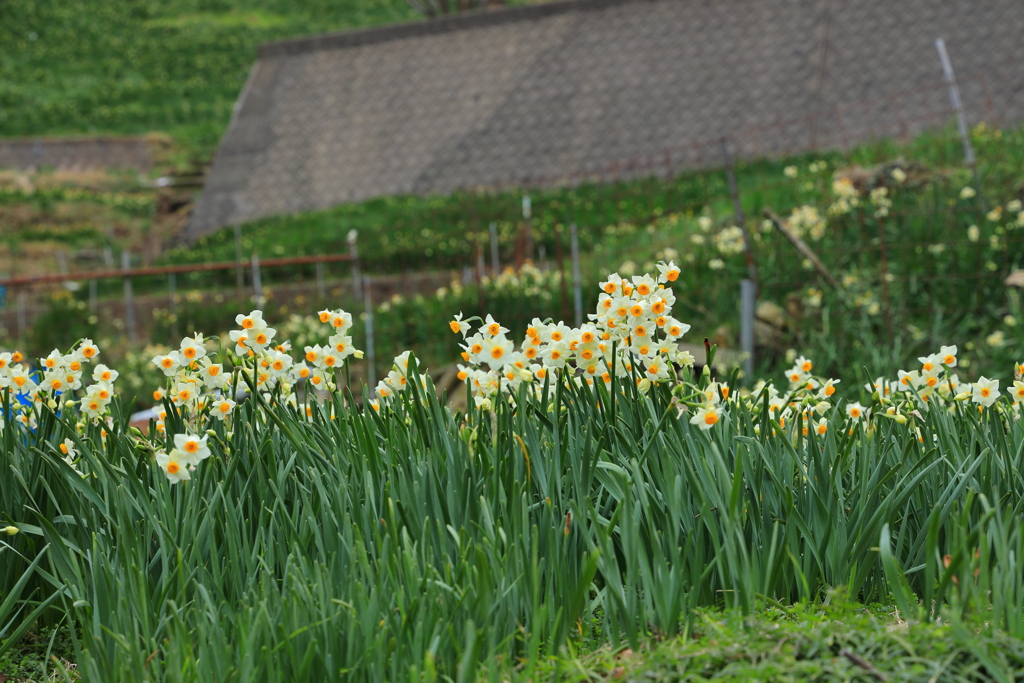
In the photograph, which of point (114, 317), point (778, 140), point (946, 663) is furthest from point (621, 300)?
point (778, 140)

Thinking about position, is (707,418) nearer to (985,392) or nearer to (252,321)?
(985,392)

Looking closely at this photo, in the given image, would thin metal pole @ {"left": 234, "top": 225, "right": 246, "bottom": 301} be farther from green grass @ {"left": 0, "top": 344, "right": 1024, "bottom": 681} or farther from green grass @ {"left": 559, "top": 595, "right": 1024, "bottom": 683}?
green grass @ {"left": 559, "top": 595, "right": 1024, "bottom": 683}

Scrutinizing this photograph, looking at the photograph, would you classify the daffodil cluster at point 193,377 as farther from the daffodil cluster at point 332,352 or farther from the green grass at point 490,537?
the daffodil cluster at point 332,352

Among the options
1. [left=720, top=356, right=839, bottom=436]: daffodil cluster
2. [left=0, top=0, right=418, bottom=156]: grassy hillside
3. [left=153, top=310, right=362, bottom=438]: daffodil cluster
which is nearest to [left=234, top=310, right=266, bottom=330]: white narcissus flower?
[left=153, top=310, right=362, bottom=438]: daffodil cluster

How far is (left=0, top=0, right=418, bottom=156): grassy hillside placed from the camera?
24609 millimetres

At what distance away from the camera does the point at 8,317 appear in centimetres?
1072

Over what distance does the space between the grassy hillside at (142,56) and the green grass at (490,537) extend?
74.2 ft

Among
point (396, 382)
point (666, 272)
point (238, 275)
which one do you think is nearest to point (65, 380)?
point (396, 382)

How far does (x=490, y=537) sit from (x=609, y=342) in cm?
69

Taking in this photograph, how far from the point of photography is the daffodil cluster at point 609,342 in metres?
2.02

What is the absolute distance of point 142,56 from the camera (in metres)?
28.8

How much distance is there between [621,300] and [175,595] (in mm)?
1164

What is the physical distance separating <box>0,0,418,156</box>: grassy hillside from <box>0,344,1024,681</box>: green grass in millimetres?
22609

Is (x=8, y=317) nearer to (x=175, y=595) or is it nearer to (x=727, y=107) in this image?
(x=175, y=595)
